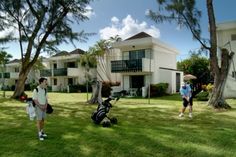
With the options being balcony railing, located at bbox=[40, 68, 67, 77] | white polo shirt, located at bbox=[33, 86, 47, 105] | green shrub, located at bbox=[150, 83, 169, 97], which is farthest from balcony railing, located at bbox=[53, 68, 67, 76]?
white polo shirt, located at bbox=[33, 86, 47, 105]

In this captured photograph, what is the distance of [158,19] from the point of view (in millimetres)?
17078

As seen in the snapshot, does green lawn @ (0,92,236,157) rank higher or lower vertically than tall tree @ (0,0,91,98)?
lower

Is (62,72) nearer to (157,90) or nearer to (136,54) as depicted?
(136,54)

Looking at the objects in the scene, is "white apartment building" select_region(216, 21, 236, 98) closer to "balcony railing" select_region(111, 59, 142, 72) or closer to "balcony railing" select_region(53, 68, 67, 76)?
"balcony railing" select_region(111, 59, 142, 72)

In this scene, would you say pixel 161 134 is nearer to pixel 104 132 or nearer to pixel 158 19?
pixel 104 132

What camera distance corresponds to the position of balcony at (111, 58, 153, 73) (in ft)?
88.3

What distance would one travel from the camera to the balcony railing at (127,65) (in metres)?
27.1

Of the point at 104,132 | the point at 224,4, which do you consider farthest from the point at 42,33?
the point at 104,132

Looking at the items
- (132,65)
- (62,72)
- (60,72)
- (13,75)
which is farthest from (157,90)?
(13,75)

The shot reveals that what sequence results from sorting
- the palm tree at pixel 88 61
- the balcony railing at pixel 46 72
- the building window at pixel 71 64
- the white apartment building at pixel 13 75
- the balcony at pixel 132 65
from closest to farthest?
the balcony at pixel 132 65 < the palm tree at pixel 88 61 < the balcony railing at pixel 46 72 < the building window at pixel 71 64 < the white apartment building at pixel 13 75

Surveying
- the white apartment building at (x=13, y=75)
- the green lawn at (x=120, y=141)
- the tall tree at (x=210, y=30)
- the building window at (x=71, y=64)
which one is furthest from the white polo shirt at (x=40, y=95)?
the white apartment building at (x=13, y=75)

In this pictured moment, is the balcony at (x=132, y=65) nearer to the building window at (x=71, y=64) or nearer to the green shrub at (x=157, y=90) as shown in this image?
the green shrub at (x=157, y=90)

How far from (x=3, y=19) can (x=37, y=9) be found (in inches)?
119

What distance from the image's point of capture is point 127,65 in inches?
1096
